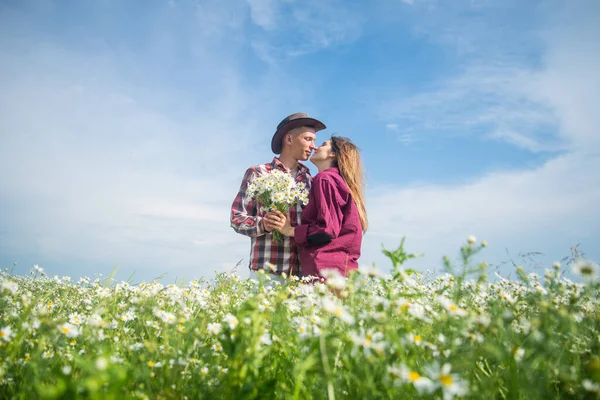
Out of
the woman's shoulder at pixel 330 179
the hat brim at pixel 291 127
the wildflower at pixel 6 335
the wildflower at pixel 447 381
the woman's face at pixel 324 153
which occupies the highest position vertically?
the hat brim at pixel 291 127

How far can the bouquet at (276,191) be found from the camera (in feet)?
17.9

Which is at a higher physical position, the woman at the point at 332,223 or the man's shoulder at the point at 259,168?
the man's shoulder at the point at 259,168

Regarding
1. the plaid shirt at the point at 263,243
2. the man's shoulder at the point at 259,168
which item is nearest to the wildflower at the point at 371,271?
the plaid shirt at the point at 263,243

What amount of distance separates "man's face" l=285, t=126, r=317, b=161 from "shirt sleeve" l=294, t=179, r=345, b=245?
1.45 metres

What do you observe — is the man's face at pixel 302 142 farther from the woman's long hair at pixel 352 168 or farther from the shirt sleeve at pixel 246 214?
the shirt sleeve at pixel 246 214

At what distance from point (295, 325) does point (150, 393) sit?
3.02 feet

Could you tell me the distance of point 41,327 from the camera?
2199 mm

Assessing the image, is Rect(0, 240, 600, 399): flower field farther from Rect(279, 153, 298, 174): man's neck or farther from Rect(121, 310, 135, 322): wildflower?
Rect(279, 153, 298, 174): man's neck

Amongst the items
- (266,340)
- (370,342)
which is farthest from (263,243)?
(370,342)

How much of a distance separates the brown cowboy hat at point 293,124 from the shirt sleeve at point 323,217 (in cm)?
174

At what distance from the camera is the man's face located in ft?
22.6

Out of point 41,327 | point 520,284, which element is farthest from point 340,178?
point 41,327

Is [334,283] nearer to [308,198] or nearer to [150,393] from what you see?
[150,393]

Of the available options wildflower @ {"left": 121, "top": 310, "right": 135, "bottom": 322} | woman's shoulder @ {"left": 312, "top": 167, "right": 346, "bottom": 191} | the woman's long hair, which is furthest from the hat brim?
wildflower @ {"left": 121, "top": 310, "right": 135, "bottom": 322}
